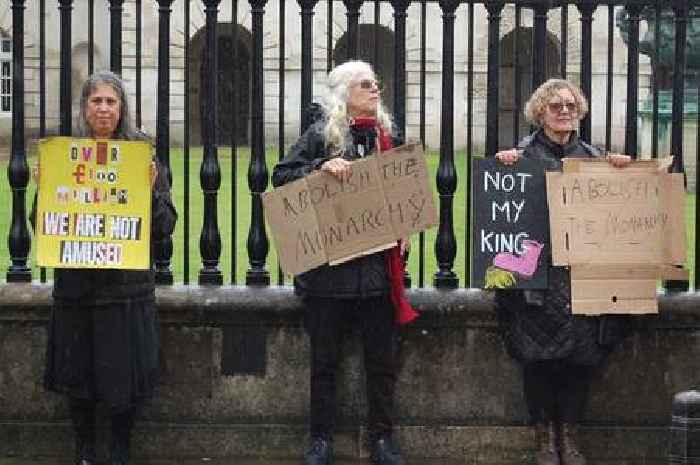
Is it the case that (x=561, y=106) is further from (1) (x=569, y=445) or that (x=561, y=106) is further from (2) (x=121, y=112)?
(2) (x=121, y=112)

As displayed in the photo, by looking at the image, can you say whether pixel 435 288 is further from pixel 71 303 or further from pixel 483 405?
pixel 71 303

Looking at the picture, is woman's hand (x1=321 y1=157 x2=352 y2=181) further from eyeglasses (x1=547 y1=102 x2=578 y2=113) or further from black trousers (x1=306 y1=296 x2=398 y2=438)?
eyeglasses (x1=547 y1=102 x2=578 y2=113)

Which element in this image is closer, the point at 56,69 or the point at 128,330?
the point at 128,330

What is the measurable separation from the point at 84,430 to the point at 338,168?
1584 mm

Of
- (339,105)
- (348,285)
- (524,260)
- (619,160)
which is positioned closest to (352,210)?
(348,285)

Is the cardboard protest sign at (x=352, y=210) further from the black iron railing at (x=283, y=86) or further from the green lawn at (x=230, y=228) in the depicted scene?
the green lawn at (x=230, y=228)

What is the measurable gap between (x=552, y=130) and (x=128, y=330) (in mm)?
2021

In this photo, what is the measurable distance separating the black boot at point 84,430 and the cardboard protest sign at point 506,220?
1.77 m

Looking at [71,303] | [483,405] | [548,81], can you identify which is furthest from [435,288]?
[71,303]

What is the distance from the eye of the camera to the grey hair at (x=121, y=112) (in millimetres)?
5957

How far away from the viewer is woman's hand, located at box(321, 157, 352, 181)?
5.95 metres

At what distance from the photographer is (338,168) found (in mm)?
5945

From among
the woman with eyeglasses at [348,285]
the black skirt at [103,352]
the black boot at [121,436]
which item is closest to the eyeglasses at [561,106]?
the woman with eyeglasses at [348,285]

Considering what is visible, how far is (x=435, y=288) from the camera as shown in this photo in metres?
6.56
